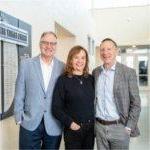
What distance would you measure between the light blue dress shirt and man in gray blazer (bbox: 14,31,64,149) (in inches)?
11.1

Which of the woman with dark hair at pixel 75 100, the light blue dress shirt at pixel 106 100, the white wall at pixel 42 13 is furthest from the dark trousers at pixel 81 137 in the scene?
the white wall at pixel 42 13

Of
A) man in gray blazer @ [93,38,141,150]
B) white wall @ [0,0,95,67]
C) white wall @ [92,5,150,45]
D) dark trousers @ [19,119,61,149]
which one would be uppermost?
white wall @ [92,5,150,45]

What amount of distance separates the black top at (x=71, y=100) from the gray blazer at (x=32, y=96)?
0.05 meters

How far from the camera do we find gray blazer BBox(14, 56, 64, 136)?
5.93 feet

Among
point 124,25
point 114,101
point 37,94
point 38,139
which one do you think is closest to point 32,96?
point 37,94

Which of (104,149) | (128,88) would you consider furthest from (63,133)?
(128,88)

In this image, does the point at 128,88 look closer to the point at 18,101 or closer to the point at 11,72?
the point at 18,101

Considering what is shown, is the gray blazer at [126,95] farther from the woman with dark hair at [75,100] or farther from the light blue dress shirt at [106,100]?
the woman with dark hair at [75,100]

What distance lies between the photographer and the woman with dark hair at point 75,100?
1.78m

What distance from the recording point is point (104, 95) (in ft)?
6.10

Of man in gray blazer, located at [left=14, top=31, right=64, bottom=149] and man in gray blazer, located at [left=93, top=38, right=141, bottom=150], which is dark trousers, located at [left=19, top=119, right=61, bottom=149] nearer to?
man in gray blazer, located at [left=14, top=31, right=64, bottom=149]

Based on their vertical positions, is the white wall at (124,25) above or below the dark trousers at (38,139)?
above

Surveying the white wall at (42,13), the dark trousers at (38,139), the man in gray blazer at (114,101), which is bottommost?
the dark trousers at (38,139)

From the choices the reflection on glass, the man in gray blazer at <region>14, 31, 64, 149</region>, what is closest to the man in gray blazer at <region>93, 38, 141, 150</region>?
the man in gray blazer at <region>14, 31, 64, 149</region>
